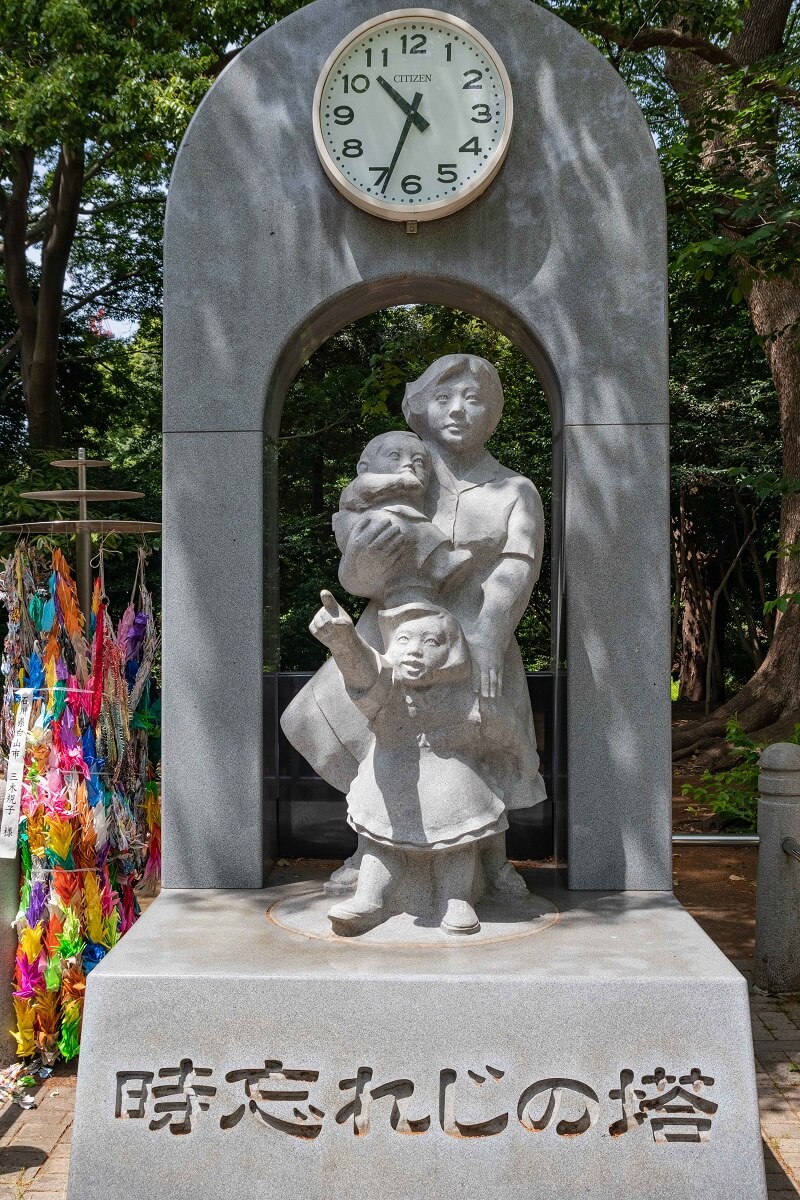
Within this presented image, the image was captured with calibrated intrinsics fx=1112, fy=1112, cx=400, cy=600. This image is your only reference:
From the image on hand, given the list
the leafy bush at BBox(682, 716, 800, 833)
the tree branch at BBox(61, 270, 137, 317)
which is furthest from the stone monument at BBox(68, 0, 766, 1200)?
the tree branch at BBox(61, 270, 137, 317)

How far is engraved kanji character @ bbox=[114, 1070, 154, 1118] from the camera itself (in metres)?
3.45

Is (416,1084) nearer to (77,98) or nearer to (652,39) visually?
(77,98)

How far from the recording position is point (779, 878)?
582cm

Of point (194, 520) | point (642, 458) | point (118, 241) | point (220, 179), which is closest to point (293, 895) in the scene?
point (194, 520)

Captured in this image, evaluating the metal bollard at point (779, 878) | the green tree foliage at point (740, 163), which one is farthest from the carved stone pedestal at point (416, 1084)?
the green tree foliage at point (740, 163)

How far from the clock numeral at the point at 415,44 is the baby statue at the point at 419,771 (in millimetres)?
2283

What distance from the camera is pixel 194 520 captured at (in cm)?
457

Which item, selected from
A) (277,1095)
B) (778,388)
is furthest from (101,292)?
(277,1095)

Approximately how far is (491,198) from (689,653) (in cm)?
1437

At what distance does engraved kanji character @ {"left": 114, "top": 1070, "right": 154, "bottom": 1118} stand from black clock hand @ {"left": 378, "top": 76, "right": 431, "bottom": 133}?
3.67 meters

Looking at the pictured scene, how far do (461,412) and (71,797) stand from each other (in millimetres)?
2461

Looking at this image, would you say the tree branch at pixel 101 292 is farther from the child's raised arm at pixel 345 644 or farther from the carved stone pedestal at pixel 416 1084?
the carved stone pedestal at pixel 416 1084

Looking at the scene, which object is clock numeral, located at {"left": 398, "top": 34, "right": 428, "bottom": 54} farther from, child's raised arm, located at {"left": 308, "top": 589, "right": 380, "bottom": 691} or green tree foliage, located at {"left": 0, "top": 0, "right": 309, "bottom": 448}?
green tree foliage, located at {"left": 0, "top": 0, "right": 309, "bottom": 448}

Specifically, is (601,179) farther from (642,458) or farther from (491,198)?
(642,458)
